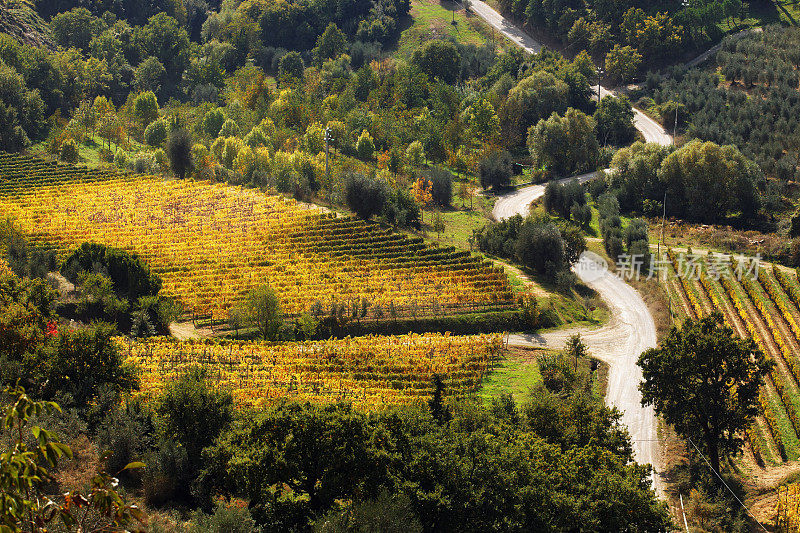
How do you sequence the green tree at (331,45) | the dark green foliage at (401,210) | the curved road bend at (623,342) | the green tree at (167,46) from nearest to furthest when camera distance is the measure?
the curved road bend at (623,342) < the dark green foliage at (401,210) < the green tree at (167,46) < the green tree at (331,45)

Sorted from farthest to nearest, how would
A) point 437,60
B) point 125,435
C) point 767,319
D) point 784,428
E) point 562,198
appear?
point 437,60, point 562,198, point 767,319, point 784,428, point 125,435

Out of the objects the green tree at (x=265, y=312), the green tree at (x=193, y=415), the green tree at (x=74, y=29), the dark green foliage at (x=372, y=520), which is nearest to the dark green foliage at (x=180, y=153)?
the green tree at (x=265, y=312)

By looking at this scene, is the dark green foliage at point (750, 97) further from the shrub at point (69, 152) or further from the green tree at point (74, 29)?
the green tree at point (74, 29)

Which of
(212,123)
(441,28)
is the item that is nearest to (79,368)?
(212,123)

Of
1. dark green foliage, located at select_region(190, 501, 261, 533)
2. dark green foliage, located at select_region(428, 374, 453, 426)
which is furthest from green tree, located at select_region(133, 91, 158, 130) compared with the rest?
dark green foliage, located at select_region(190, 501, 261, 533)

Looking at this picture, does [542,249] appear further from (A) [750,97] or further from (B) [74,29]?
(B) [74,29]

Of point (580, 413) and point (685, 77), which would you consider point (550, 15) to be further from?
point (580, 413)

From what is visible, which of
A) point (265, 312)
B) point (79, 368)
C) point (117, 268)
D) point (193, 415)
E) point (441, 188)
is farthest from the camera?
point (441, 188)

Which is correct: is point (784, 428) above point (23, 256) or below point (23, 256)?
below
